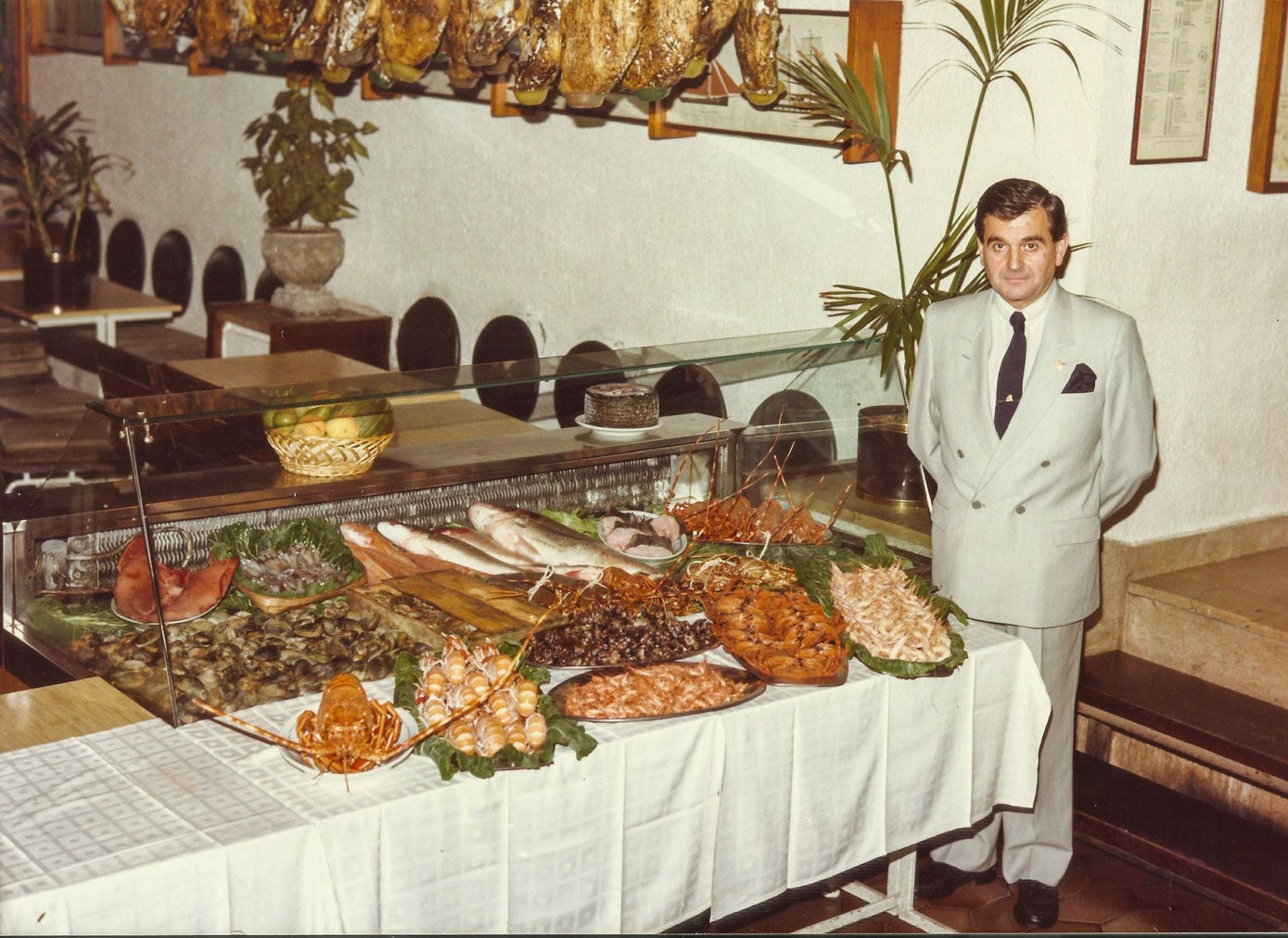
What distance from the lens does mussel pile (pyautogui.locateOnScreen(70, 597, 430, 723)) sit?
8.16 ft

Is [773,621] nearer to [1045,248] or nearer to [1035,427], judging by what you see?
[1035,427]

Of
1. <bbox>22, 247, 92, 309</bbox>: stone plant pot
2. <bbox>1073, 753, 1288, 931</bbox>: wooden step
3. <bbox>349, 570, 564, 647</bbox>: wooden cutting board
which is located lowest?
<bbox>1073, 753, 1288, 931</bbox>: wooden step

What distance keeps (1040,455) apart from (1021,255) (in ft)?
1.38

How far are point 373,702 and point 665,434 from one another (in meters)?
1.12

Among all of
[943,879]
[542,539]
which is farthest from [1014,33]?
[943,879]

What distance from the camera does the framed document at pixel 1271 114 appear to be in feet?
12.7

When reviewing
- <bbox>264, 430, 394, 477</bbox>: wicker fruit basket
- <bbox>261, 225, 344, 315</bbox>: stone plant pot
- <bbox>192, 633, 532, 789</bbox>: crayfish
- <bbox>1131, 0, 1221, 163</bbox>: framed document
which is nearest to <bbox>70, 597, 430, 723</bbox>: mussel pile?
<bbox>192, 633, 532, 789</bbox>: crayfish

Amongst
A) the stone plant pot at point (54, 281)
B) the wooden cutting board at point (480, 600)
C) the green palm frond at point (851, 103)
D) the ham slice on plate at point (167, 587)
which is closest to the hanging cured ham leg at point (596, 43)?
the green palm frond at point (851, 103)

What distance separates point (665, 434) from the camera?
321cm

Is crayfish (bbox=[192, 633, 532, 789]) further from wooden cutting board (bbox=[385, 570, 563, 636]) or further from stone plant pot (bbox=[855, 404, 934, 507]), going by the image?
stone plant pot (bbox=[855, 404, 934, 507])

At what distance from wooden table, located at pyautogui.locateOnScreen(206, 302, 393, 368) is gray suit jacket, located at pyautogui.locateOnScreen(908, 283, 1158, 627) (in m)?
3.68

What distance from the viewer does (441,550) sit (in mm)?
2857

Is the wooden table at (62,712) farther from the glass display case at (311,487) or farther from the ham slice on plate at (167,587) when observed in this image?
the ham slice on plate at (167,587)

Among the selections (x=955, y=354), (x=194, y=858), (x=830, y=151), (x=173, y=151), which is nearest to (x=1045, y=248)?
(x=955, y=354)
